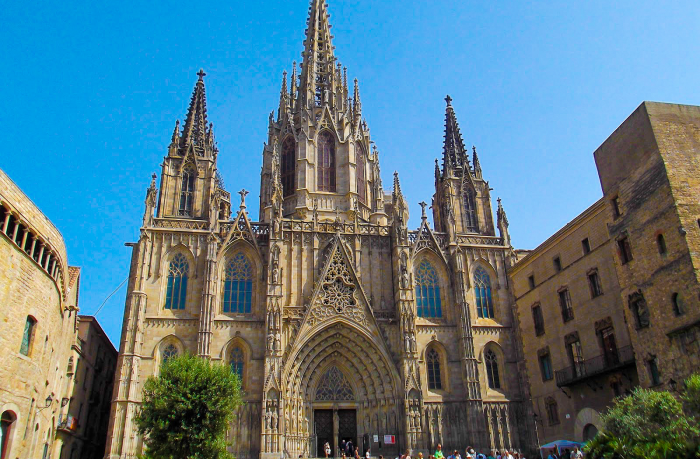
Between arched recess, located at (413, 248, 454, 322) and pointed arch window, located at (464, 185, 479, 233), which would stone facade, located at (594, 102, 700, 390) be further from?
pointed arch window, located at (464, 185, 479, 233)

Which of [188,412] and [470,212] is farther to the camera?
[470,212]

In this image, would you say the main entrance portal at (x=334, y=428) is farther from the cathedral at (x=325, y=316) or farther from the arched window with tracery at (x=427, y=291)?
the arched window with tracery at (x=427, y=291)

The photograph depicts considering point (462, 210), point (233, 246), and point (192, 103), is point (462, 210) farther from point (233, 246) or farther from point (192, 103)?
point (192, 103)

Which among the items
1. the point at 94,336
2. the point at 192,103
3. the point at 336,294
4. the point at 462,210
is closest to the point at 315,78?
the point at 192,103

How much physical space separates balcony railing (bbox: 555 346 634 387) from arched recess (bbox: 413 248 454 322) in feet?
26.8

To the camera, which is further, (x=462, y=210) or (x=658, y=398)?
(x=462, y=210)

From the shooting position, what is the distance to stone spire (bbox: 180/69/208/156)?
131ft

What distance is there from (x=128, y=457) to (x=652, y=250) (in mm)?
27036

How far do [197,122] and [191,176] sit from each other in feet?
15.9

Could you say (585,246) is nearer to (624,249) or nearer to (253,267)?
(624,249)

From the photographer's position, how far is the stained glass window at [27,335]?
894 inches

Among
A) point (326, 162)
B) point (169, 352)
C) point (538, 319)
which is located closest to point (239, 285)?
point (169, 352)

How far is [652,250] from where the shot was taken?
23578 mm

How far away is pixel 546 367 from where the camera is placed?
108 feet
